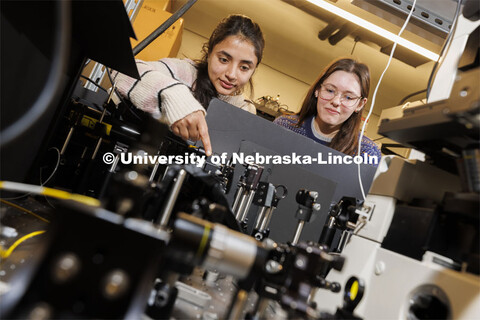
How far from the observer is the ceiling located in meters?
3.59

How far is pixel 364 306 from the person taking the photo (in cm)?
83

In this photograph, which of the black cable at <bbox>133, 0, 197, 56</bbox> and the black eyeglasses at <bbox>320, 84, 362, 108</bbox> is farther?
the black eyeglasses at <bbox>320, 84, 362, 108</bbox>

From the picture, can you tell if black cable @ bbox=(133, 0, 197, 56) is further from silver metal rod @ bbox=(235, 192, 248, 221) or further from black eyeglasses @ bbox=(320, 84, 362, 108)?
black eyeglasses @ bbox=(320, 84, 362, 108)

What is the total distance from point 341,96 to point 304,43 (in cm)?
233

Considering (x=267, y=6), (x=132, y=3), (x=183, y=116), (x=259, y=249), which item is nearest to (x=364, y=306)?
(x=259, y=249)

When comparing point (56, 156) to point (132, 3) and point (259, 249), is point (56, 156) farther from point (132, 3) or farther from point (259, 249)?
point (259, 249)

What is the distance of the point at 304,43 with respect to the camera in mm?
4141

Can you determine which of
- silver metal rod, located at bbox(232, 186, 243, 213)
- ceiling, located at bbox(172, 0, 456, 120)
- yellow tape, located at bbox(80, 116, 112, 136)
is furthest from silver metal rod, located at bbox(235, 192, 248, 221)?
ceiling, located at bbox(172, 0, 456, 120)

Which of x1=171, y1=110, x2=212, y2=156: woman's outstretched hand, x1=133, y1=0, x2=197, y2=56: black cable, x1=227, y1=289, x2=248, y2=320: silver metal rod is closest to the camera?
x1=227, y1=289, x2=248, y2=320: silver metal rod

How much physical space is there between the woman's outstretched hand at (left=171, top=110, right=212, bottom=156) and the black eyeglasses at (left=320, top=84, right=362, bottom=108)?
104cm

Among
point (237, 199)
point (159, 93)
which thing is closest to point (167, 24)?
point (159, 93)

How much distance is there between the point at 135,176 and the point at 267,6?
363 cm

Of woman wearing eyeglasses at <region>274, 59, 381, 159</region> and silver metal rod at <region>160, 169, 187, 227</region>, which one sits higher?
woman wearing eyeglasses at <region>274, 59, 381, 159</region>
